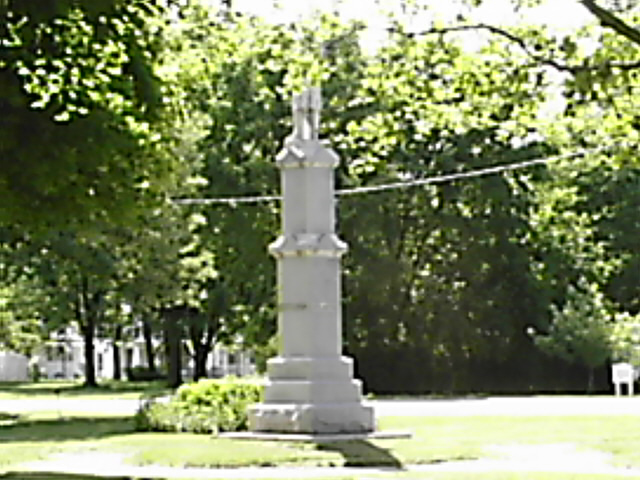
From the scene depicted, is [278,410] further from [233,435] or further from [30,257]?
[30,257]

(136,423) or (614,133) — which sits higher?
(614,133)

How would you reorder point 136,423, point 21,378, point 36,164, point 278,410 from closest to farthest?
point 36,164
point 278,410
point 136,423
point 21,378

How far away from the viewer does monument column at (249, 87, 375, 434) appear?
888 inches

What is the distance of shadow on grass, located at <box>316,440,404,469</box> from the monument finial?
17.0ft

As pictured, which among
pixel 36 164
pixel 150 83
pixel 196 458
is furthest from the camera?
pixel 150 83

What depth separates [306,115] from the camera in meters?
23.6

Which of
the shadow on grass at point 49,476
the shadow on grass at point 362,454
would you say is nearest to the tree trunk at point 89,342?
the shadow on grass at point 362,454

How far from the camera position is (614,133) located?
14.2 metres

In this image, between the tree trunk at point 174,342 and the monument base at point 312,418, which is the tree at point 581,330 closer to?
the tree trunk at point 174,342

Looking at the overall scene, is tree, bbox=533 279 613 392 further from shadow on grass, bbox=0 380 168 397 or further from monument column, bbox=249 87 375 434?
monument column, bbox=249 87 375 434

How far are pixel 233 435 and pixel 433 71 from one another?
10.9 metres

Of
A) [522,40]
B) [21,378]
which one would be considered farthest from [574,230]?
[21,378]

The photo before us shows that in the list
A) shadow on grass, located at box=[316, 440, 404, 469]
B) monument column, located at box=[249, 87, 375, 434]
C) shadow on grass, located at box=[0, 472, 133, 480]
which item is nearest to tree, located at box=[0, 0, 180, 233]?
monument column, located at box=[249, 87, 375, 434]

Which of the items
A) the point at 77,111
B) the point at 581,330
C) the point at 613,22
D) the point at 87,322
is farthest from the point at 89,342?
the point at 613,22
